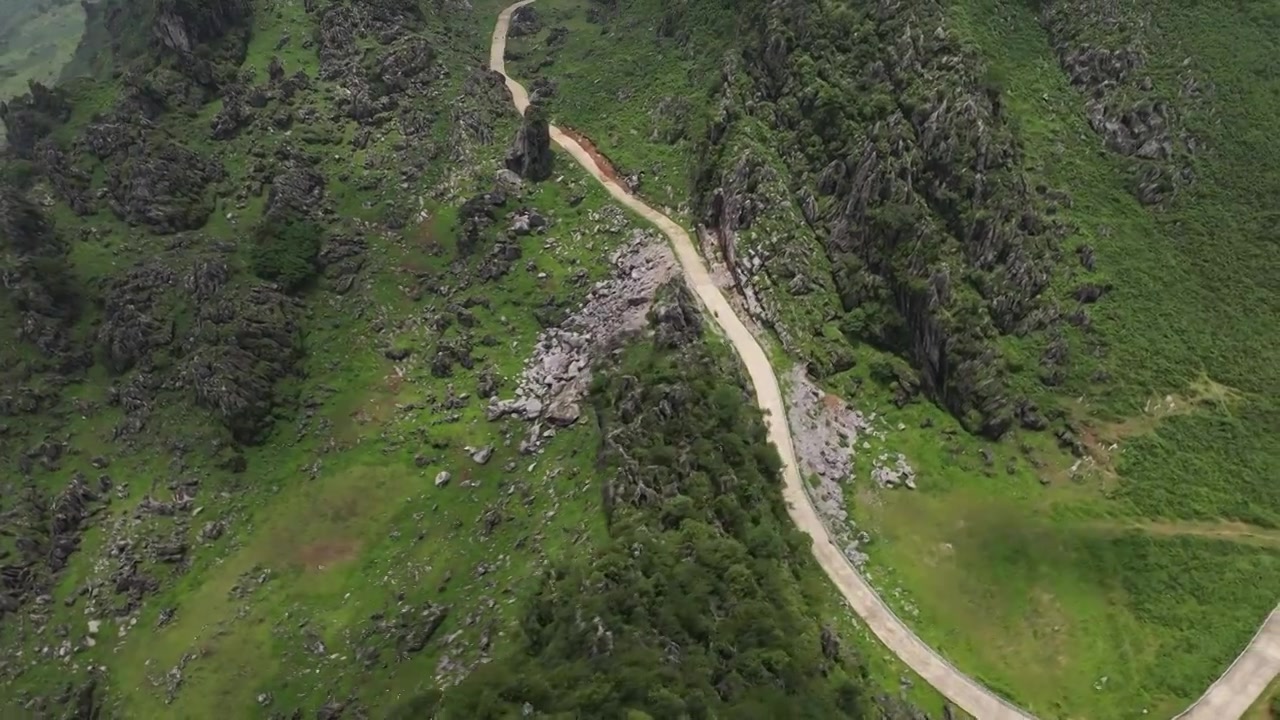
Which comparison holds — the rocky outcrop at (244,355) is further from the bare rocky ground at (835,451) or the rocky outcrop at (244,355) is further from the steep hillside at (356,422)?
A: the bare rocky ground at (835,451)

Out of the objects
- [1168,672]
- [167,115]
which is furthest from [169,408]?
[1168,672]

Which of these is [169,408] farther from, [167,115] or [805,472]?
[805,472]

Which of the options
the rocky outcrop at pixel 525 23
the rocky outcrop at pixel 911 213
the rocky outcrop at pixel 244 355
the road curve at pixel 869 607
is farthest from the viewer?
the rocky outcrop at pixel 525 23

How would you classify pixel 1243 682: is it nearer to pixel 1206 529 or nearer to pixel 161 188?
pixel 1206 529

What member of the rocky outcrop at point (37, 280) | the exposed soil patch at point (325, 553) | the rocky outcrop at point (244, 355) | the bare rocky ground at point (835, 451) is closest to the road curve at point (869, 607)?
the bare rocky ground at point (835, 451)

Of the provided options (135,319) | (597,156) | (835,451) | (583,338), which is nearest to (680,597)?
(835,451)

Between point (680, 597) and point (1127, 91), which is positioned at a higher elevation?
point (680, 597)

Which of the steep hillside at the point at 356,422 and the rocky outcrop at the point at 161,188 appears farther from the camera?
the rocky outcrop at the point at 161,188
